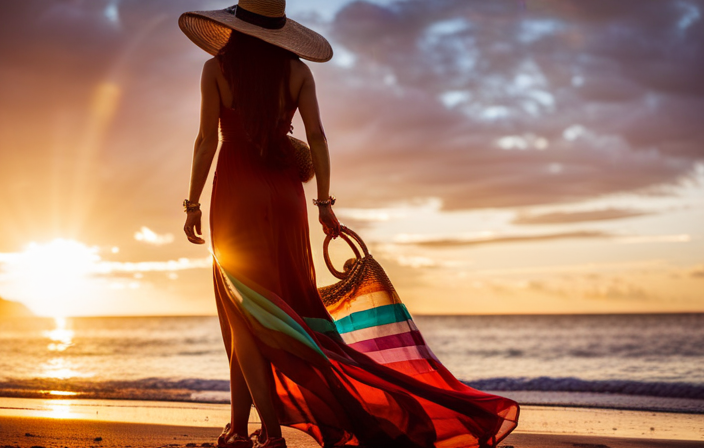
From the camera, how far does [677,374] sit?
14.5 m

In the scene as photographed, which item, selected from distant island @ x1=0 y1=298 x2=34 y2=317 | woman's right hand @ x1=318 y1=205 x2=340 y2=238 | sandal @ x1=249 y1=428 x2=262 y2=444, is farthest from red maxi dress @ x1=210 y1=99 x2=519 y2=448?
distant island @ x1=0 y1=298 x2=34 y2=317

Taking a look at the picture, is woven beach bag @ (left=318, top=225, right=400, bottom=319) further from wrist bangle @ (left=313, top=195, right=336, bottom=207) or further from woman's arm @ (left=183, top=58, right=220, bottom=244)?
woman's arm @ (left=183, top=58, right=220, bottom=244)

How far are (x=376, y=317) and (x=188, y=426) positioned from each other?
2.10m

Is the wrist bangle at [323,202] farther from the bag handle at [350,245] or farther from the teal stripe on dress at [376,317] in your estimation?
the teal stripe on dress at [376,317]

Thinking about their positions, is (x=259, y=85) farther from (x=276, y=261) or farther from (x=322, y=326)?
(x=322, y=326)

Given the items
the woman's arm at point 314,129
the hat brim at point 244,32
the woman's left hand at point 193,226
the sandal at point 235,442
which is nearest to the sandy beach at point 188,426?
the sandal at point 235,442

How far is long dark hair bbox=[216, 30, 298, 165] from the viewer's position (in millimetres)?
3137

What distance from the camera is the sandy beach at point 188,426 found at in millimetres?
4020

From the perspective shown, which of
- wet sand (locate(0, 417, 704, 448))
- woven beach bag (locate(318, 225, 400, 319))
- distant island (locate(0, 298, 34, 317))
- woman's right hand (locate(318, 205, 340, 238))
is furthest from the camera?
distant island (locate(0, 298, 34, 317))

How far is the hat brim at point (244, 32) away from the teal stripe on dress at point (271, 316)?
3.97 feet

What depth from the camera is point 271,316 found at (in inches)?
117

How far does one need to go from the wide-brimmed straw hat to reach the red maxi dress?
345mm

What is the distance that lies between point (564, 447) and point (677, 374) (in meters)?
12.4

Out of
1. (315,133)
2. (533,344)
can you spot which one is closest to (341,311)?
(315,133)
